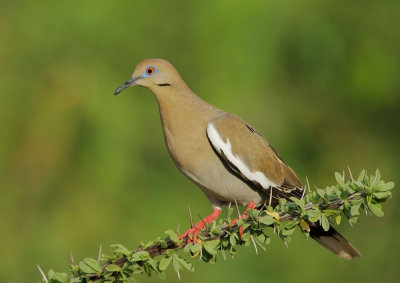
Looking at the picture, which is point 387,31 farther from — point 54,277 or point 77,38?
point 54,277

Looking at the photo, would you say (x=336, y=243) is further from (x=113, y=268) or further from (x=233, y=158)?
(x=113, y=268)

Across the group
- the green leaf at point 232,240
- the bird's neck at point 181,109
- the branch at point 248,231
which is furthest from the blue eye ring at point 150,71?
the green leaf at point 232,240

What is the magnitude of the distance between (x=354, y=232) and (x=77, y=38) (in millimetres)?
3173

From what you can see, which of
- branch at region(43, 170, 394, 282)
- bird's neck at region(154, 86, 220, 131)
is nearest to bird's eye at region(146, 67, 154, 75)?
bird's neck at region(154, 86, 220, 131)

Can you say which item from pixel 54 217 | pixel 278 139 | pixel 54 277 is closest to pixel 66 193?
pixel 54 217

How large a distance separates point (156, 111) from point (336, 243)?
3.31 metres

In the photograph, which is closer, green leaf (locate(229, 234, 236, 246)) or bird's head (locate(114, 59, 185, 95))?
green leaf (locate(229, 234, 236, 246))

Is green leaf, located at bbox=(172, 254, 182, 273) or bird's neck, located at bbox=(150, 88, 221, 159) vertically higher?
bird's neck, located at bbox=(150, 88, 221, 159)

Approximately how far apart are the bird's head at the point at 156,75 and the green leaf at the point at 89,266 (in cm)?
225

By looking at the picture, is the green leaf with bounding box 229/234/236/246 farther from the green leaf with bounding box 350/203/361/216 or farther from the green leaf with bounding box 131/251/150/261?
the green leaf with bounding box 350/203/361/216

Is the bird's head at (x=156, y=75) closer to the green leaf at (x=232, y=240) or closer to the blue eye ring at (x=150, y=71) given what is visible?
the blue eye ring at (x=150, y=71)

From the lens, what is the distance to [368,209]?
2771 mm

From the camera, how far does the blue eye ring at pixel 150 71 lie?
4824 mm

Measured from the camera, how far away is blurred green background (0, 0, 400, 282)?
22.5 ft
